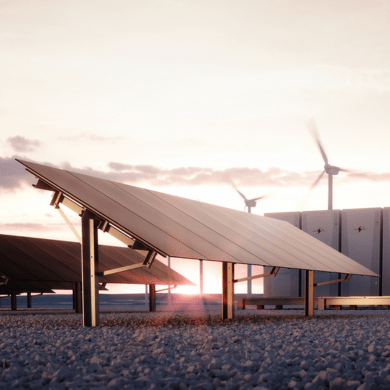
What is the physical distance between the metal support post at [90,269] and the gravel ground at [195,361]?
1.84m

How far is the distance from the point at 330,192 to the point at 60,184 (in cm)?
2967

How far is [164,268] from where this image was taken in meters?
30.6

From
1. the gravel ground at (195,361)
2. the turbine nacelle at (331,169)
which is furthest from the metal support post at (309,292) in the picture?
the turbine nacelle at (331,169)

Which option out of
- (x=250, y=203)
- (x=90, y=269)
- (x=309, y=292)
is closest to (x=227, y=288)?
(x=90, y=269)

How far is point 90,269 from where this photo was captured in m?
13.2

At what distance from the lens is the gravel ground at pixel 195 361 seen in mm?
6180

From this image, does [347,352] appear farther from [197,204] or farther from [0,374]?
[197,204]

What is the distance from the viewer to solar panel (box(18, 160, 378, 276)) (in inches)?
492

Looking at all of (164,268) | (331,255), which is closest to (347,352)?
(331,255)

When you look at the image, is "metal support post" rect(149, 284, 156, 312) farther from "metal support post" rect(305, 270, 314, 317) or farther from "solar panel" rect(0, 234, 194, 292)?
"metal support post" rect(305, 270, 314, 317)

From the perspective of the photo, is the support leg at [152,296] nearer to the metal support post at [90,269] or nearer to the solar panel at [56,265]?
the solar panel at [56,265]

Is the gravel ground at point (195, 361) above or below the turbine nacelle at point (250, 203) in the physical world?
below

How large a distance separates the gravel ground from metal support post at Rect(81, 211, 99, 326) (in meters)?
1.84

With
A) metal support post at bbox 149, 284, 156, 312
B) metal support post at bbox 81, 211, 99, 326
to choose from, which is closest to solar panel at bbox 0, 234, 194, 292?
metal support post at bbox 149, 284, 156, 312
